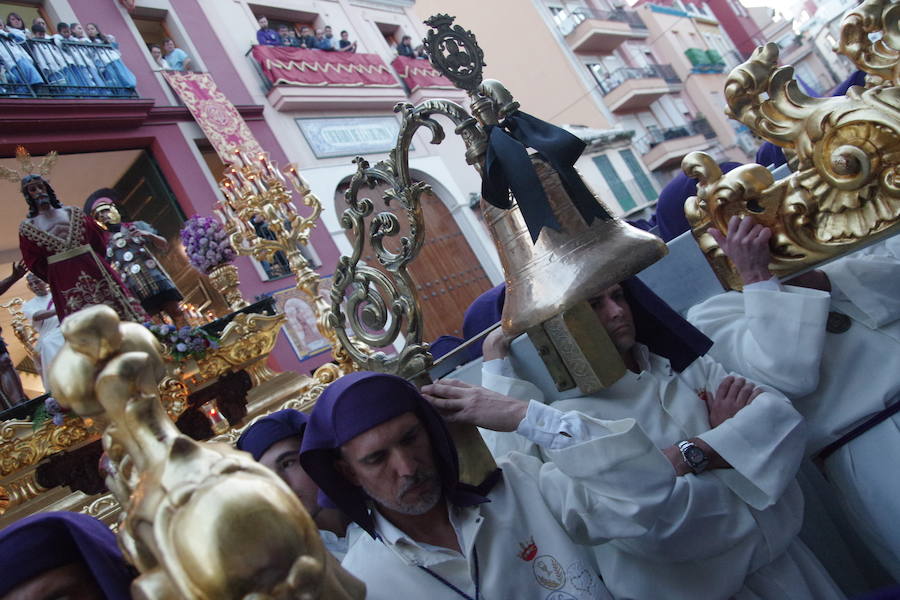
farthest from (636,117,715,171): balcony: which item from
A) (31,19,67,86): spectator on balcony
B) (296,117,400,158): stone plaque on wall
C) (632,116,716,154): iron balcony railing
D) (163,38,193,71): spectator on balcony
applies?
(31,19,67,86): spectator on balcony

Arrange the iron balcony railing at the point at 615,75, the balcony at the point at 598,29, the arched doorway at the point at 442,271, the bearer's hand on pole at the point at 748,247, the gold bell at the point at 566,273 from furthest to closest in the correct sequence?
the iron balcony railing at the point at 615,75 → the balcony at the point at 598,29 → the arched doorway at the point at 442,271 → the bearer's hand on pole at the point at 748,247 → the gold bell at the point at 566,273

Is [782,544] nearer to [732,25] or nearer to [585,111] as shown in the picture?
[585,111]

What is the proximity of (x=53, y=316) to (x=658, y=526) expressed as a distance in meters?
5.78

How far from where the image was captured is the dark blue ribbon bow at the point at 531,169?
4.18 feet

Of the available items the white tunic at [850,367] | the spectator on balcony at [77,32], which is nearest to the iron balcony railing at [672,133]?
the spectator on balcony at [77,32]

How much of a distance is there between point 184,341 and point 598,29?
21.9 metres

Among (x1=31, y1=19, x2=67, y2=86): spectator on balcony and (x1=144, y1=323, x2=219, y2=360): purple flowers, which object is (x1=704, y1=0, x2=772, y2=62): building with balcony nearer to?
(x1=31, y1=19, x2=67, y2=86): spectator on balcony

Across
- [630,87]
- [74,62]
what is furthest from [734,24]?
[74,62]

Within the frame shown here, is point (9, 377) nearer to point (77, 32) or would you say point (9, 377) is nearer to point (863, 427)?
point (863, 427)

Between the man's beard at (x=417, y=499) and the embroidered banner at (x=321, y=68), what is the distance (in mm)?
11082

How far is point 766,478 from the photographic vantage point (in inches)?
60.9

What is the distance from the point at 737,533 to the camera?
157 cm

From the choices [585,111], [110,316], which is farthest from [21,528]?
[585,111]

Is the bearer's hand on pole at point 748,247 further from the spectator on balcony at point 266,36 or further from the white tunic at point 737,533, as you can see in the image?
the spectator on balcony at point 266,36
